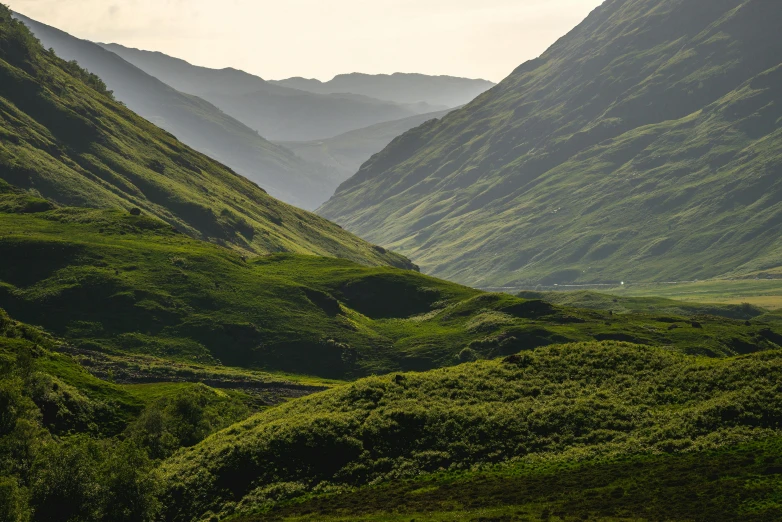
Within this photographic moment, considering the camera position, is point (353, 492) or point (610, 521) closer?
point (610, 521)

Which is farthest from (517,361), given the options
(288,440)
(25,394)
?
(25,394)

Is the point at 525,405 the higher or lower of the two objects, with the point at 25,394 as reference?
higher

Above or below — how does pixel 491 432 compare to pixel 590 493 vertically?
below

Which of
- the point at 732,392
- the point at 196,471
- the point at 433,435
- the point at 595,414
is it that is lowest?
the point at 196,471

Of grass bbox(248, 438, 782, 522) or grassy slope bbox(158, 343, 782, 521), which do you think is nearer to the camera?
grass bbox(248, 438, 782, 522)

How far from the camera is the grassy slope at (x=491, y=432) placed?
88.7 meters

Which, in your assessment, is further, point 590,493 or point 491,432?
point 491,432

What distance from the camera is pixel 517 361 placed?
123625 mm

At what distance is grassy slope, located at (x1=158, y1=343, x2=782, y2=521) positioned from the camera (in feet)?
291

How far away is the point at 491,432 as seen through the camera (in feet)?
331

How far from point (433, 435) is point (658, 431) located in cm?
2685

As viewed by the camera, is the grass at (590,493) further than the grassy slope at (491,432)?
No

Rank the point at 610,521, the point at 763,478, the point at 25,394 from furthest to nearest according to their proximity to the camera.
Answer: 1. the point at 25,394
2. the point at 763,478
3. the point at 610,521

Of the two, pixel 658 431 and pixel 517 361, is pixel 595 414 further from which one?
pixel 517 361
